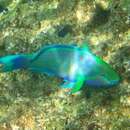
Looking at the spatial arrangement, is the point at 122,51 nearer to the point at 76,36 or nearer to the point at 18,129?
the point at 76,36

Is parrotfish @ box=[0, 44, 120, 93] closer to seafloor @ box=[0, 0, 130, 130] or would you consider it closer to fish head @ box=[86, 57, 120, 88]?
fish head @ box=[86, 57, 120, 88]

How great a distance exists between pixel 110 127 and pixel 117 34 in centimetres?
137

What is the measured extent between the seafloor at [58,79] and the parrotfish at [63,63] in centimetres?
101

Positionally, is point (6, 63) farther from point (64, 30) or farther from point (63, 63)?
point (64, 30)

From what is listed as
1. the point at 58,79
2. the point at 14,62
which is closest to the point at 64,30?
the point at 58,79

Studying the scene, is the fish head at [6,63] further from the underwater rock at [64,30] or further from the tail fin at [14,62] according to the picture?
the underwater rock at [64,30]

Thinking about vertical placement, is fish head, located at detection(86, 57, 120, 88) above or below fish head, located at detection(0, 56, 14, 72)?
below

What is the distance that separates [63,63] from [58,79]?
1554mm

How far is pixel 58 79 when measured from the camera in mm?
4523

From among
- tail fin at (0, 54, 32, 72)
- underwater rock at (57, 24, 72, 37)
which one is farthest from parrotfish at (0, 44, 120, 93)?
underwater rock at (57, 24, 72, 37)

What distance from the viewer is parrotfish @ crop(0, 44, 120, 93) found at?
2.90m

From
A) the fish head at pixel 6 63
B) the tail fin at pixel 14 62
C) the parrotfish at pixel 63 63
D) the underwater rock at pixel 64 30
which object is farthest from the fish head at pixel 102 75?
the underwater rock at pixel 64 30

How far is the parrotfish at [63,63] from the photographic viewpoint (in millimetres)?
2896

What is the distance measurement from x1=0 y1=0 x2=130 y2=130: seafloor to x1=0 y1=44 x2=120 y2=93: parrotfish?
1008 mm
